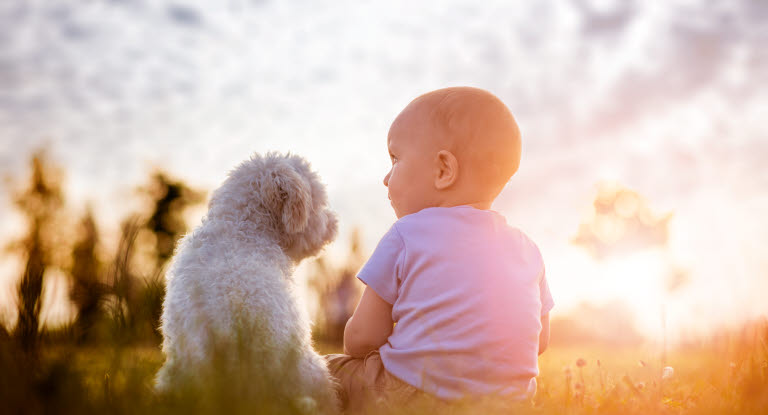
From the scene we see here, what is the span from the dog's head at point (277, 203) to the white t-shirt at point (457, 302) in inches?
30.1

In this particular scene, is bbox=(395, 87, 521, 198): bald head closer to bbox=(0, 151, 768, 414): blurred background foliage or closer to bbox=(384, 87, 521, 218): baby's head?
bbox=(384, 87, 521, 218): baby's head

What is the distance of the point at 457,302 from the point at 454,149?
0.93 meters

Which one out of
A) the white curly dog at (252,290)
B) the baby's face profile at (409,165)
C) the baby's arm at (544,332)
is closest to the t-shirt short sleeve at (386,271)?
the baby's face profile at (409,165)

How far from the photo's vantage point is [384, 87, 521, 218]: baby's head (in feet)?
10.6

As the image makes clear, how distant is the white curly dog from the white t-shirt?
1.69 feet

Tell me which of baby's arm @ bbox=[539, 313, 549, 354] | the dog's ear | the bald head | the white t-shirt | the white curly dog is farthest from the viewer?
baby's arm @ bbox=[539, 313, 549, 354]

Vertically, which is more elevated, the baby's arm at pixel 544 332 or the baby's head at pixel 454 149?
the baby's head at pixel 454 149

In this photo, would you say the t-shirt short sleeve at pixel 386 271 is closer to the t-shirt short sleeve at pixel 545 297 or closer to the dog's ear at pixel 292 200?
the dog's ear at pixel 292 200

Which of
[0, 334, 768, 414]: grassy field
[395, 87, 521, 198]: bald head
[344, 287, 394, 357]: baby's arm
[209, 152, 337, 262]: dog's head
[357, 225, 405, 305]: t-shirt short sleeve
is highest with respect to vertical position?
[395, 87, 521, 198]: bald head

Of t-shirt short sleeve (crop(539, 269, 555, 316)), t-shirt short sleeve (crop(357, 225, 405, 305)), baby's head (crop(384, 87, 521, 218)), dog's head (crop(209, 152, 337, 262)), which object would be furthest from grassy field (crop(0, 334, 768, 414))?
baby's head (crop(384, 87, 521, 218))

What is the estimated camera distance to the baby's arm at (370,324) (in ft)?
10.3

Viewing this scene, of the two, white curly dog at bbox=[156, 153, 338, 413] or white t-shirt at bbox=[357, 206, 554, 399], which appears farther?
white t-shirt at bbox=[357, 206, 554, 399]

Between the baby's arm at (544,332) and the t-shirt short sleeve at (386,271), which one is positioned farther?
the baby's arm at (544,332)

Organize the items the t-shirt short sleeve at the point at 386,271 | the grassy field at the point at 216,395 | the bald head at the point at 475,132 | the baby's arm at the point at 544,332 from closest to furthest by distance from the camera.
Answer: the grassy field at the point at 216,395, the t-shirt short sleeve at the point at 386,271, the bald head at the point at 475,132, the baby's arm at the point at 544,332
